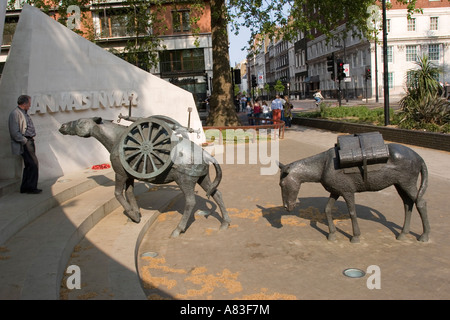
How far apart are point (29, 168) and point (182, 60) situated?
3381 cm

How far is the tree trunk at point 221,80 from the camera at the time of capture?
66.7 ft

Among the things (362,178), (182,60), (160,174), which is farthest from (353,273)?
(182,60)

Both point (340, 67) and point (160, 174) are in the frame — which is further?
point (340, 67)

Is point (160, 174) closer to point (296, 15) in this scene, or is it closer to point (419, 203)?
point (419, 203)

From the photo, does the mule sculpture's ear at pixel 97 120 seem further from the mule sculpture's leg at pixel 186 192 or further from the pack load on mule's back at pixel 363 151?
the pack load on mule's back at pixel 363 151

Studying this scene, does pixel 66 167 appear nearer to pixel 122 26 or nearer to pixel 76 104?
pixel 76 104

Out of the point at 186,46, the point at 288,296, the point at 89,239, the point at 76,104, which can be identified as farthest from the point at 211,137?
the point at 186,46

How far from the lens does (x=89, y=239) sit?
604 centimetres

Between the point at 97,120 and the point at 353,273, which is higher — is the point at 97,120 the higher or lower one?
the higher one

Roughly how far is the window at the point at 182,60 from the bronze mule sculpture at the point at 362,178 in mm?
34505

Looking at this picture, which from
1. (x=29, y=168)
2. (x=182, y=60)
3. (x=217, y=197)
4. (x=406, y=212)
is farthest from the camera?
(x=182, y=60)

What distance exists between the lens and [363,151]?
5.54 m

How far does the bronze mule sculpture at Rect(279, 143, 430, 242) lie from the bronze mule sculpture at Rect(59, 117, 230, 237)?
4.02 feet

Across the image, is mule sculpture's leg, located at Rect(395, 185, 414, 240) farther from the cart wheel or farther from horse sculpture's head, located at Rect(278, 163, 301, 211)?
the cart wheel
